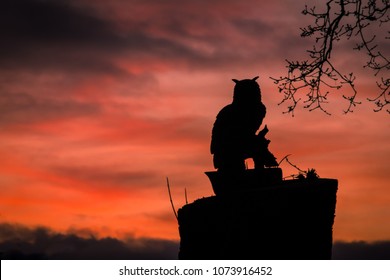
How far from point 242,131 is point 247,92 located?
2.14ft

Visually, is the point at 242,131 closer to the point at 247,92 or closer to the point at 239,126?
the point at 239,126

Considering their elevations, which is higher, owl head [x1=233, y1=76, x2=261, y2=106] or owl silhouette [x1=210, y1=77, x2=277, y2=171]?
owl head [x1=233, y1=76, x2=261, y2=106]

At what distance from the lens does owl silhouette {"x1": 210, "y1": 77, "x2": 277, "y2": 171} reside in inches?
432

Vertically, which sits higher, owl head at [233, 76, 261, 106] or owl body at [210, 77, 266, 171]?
owl head at [233, 76, 261, 106]

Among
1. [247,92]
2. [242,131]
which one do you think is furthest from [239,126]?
[247,92]

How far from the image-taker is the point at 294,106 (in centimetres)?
1051

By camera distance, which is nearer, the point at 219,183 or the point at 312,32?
the point at 312,32

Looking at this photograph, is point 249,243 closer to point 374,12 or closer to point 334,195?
point 334,195

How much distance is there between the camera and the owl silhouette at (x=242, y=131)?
11.0 m

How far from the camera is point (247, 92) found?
1093 centimetres

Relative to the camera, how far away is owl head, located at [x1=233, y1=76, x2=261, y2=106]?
1091cm
